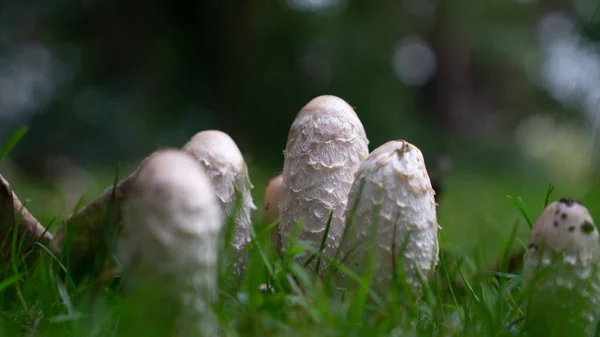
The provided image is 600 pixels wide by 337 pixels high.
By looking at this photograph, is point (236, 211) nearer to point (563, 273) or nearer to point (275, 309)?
point (275, 309)

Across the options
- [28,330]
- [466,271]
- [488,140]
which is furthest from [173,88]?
[28,330]

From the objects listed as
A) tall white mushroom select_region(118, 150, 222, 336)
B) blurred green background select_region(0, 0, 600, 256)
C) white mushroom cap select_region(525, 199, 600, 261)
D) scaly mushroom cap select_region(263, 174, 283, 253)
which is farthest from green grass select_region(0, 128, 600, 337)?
blurred green background select_region(0, 0, 600, 256)

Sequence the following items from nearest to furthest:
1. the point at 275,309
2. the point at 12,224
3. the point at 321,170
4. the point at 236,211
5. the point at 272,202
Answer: the point at 275,309 → the point at 236,211 → the point at 12,224 → the point at 321,170 → the point at 272,202

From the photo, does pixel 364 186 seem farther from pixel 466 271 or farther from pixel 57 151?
pixel 57 151

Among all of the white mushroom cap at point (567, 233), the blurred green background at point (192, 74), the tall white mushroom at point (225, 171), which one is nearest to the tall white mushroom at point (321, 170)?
the tall white mushroom at point (225, 171)

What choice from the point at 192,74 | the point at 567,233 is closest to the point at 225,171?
the point at 567,233
